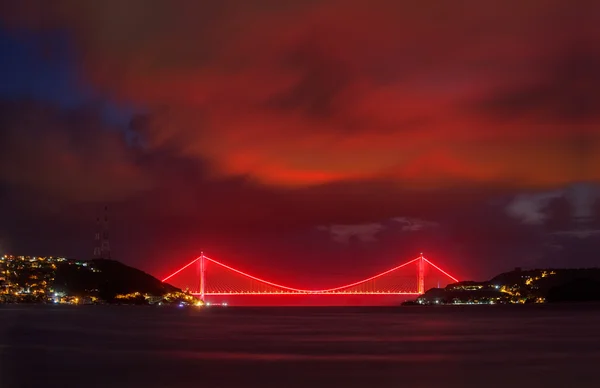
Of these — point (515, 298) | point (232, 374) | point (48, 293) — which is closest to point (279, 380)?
point (232, 374)

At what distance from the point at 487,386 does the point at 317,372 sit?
787cm

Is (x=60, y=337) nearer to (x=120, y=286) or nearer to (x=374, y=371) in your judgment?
(x=374, y=371)

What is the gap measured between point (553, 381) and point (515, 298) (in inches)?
6567

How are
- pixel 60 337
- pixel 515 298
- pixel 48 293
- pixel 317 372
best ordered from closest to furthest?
pixel 317 372 < pixel 60 337 < pixel 48 293 < pixel 515 298

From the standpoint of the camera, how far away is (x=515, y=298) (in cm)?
19538

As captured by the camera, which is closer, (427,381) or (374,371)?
(427,381)

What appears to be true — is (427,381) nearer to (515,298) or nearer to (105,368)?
(105,368)

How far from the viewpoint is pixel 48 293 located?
17975cm

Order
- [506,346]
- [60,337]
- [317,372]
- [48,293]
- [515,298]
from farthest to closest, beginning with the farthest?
[515,298]
[48,293]
[60,337]
[506,346]
[317,372]

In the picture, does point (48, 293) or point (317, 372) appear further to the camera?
point (48, 293)

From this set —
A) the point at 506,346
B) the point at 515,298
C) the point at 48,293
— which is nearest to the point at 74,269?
the point at 48,293

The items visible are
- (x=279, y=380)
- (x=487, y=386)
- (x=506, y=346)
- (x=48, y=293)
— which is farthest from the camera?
(x=48, y=293)

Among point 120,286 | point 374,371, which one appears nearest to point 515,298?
point 120,286

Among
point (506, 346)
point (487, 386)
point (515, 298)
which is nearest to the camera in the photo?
point (487, 386)
